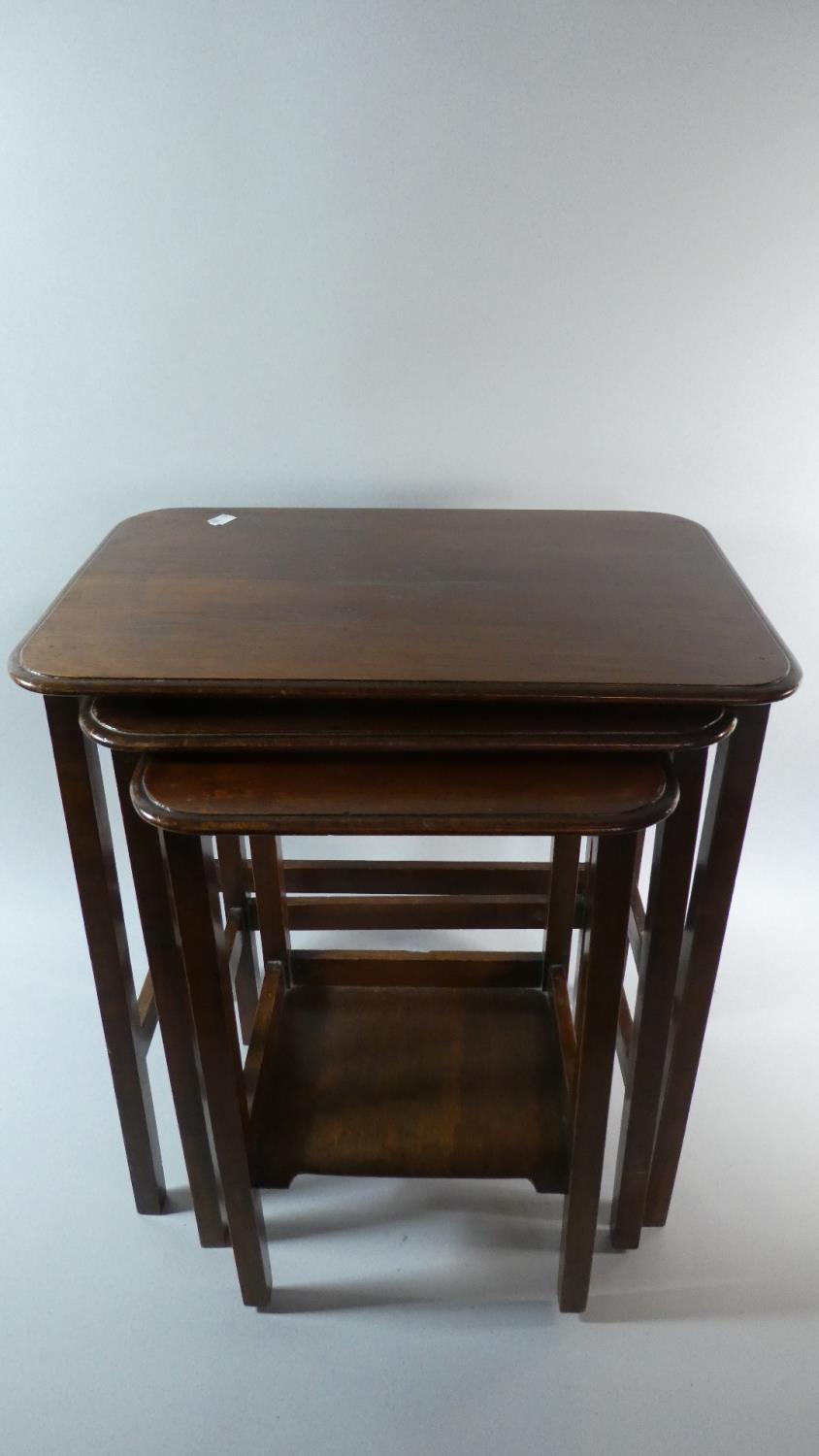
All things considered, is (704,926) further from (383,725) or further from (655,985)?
(383,725)

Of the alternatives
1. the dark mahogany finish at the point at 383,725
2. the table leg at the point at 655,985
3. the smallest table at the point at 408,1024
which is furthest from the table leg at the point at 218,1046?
the table leg at the point at 655,985

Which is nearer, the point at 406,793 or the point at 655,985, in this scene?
the point at 406,793

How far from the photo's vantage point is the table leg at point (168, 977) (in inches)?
45.9

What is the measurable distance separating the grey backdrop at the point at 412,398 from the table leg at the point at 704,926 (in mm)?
190

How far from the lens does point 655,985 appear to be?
1243mm

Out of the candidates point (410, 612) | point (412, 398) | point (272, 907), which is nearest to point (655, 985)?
point (410, 612)

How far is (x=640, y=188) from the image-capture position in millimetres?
1446

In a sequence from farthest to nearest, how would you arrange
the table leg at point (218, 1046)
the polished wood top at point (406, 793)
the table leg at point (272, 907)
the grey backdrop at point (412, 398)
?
1. the table leg at point (272, 907)
2. the grey backdrop at point (412, 398)
3. the table leg at point (218, 1046)
4. the polished wood top at point (406, 793)

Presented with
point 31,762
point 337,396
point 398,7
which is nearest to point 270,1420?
point 31,762

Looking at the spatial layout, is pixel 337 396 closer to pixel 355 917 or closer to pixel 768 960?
pixel 355 917

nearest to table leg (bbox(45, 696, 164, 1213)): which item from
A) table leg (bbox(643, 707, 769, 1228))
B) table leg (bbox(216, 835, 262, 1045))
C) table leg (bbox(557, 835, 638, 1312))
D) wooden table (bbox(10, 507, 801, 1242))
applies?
wooden table (bbox(10, 507, 801, 1242))

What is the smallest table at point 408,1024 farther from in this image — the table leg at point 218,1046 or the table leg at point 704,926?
the table leg at point 704,926

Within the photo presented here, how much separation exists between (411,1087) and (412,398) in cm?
103

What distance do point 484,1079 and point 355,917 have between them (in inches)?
14.3
